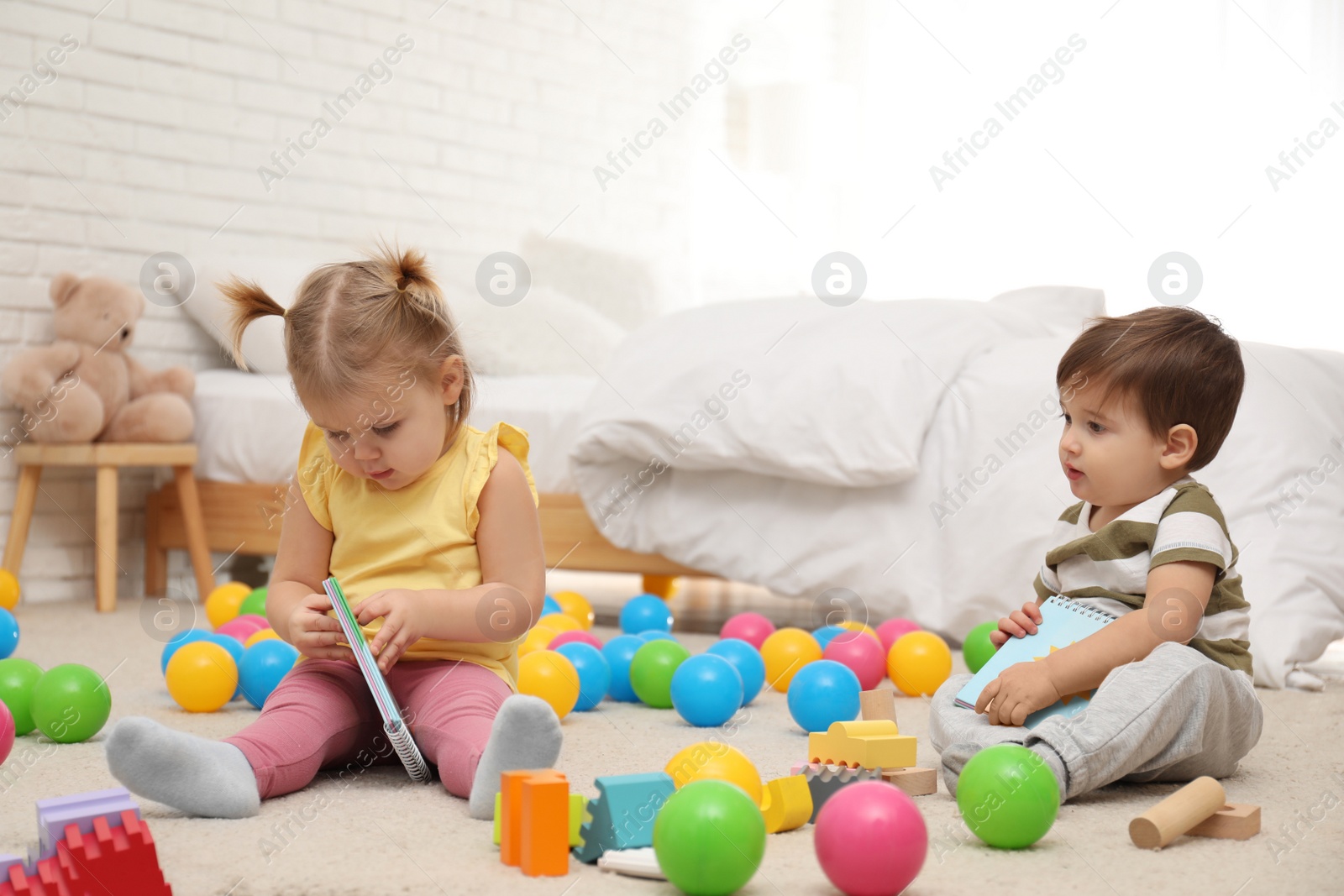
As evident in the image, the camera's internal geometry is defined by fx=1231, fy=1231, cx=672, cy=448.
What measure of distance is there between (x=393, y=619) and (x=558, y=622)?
814 mm

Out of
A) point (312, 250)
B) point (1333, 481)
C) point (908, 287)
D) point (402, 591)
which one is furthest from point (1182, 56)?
point (402, 591)

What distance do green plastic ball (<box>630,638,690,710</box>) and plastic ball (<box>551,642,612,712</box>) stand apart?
0.17ft

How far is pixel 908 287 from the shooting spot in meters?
4.26

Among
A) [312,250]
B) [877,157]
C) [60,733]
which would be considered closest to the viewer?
[60,733]

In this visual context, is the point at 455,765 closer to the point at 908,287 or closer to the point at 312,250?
the point at 312,250

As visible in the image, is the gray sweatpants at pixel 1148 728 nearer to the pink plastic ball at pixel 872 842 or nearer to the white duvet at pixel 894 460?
the pink plastic ball at pixel 872 842

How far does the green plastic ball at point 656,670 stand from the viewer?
5.47 ft

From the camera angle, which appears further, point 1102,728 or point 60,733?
point 60,733

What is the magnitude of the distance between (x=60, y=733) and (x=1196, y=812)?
118 centimetres

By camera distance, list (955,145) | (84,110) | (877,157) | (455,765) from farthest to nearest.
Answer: (877,157), (955,145), (84,110), (455,765)

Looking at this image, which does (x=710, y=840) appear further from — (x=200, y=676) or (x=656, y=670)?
(x=200, y=676)

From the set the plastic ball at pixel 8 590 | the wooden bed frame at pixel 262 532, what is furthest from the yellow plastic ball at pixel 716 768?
the plastic ball at pixel 8 590

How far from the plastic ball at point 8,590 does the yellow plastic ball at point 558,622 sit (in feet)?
3.63

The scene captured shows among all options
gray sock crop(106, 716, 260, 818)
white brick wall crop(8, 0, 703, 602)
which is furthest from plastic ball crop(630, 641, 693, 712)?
white brick wall crop(8, 0, 703, 602)
